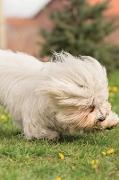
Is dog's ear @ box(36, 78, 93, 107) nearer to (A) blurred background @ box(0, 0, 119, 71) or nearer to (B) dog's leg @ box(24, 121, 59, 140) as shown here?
(B) dog's leg @ box(24, 121, 59, 140)

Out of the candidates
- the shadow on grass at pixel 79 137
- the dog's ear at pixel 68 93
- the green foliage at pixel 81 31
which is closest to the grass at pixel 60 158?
the shadow on grass at pixel 79 137

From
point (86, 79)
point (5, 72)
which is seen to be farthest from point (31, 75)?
point (86, 79)

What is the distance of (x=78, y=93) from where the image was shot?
6578mm

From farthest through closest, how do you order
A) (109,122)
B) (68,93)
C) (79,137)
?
(79,137) → (109,122) → (68,93)

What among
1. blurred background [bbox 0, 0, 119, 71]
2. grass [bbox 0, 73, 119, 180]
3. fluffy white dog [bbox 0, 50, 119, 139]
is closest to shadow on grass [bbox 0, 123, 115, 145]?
grass [bbox 0, 73, 119, 180]

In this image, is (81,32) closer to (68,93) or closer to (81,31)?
(81,31)

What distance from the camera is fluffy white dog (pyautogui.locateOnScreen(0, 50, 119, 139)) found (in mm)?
6660

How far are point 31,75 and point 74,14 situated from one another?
10161 millimetres

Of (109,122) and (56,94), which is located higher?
(56,94)

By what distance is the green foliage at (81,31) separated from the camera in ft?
54.6

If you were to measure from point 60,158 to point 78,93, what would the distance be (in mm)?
686

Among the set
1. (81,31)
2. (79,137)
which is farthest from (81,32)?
(79,137)

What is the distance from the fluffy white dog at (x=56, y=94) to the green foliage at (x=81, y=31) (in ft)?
30.3

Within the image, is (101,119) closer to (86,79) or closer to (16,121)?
(86,79)
